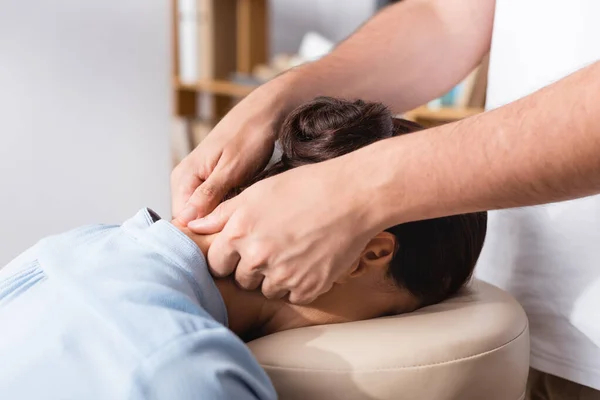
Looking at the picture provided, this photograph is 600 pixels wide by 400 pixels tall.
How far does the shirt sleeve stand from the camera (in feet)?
2.58

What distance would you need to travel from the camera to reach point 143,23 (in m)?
2.99

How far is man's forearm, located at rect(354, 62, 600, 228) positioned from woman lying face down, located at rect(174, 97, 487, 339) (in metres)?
0.17

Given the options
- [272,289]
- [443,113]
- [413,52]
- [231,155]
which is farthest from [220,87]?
[272,289]

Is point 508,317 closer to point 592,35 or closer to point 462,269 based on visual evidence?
point 462,269

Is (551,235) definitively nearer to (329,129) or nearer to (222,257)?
(329,129)

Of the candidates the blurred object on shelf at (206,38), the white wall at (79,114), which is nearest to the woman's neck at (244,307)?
the white wall at (79,114)

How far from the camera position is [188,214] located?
108 centimetres

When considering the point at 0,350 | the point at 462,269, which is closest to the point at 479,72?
the point at 462,269

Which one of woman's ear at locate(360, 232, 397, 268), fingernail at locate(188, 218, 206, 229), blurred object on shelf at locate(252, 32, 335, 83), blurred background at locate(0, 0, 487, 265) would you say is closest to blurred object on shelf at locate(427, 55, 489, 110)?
blurred background at locate(0, 0, 487, 265)

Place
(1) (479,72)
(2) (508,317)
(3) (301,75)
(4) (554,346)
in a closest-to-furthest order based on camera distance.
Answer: (2) (508,317), (4) (554,346), (3) (301,75), (1) (479,72)

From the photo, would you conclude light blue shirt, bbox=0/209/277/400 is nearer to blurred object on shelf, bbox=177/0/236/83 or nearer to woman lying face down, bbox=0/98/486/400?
woman lying face down, bbox=0/98/486/400

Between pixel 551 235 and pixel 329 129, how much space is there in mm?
395

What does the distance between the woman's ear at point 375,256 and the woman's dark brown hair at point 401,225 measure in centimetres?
2

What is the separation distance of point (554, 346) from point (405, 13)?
0.66 metres
